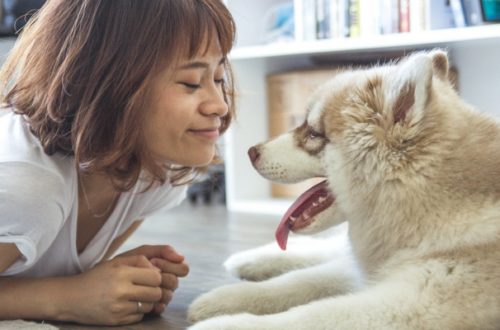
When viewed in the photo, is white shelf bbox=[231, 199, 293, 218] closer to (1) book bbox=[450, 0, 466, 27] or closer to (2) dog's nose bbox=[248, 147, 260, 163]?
(1) book bbox=[450, 0, 466, 27]

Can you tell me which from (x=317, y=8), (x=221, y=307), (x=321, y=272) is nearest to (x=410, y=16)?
(x=317, y=8)

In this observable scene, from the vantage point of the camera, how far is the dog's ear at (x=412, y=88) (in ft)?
3.41

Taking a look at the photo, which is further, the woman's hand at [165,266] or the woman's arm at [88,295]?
the woman's hand at [165,266]

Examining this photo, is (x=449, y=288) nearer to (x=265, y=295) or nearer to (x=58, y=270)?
(x=265, y=295)

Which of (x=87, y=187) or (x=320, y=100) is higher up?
(x=320, y=100)

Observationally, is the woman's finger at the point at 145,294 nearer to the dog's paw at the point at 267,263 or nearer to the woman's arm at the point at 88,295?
the woman's arm at the point at 88,295

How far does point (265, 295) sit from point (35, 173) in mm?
465

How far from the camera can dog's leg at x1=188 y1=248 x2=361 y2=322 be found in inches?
49.2

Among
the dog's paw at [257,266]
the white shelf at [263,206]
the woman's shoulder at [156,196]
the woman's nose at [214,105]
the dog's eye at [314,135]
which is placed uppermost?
the woman's nose at [214,105]

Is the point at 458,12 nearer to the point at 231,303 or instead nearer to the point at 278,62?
the point at 278,62

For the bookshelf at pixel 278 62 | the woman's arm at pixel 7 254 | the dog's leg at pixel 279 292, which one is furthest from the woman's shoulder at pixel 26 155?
the bookshelf at pixel 278 62

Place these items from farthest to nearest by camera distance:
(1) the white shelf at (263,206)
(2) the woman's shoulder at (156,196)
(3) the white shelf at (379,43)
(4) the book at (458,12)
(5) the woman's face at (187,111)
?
(1) the white shelf at (263,206) < (4) the book at (458,12) < (3) the white shelf at (379,43) < (2) the woman's shoulder at (156,196) < (5) the woman's face at (187,111)

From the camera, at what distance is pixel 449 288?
3.33 ft

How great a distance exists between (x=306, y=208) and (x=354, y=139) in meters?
0.22
